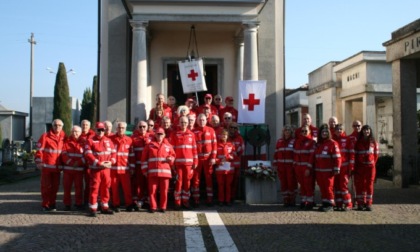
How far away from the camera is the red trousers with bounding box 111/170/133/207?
412 inches

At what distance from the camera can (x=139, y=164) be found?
10.9m

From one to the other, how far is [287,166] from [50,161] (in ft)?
16.8

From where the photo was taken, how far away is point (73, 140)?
1073cm

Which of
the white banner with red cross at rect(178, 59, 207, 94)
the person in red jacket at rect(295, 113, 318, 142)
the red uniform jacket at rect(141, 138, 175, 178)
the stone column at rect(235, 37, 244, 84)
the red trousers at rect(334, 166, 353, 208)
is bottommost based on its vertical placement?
the red trousers at rect(334, 166, 353, 208)

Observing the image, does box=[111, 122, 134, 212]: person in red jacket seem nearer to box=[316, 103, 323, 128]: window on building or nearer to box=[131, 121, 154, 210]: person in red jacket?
box=[131, 121, 154, 210]: person in red jacket

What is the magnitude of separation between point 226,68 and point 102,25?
14.4 feet

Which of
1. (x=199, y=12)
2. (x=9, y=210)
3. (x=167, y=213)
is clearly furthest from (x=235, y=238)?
(x=199, y=12)

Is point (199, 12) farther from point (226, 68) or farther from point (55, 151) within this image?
point (55, 151)

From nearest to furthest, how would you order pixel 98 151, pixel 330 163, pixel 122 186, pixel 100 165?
pixel 100 165 → pixel 98 151 → pixel 330 163 → pixel 122 186

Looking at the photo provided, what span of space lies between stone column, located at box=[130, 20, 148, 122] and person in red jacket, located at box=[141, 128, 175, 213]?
3.38 metres

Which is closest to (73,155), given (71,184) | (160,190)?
(71,184)

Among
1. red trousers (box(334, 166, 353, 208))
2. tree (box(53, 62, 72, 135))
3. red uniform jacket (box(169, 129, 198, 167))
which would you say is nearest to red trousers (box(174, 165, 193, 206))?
red uniform jacket (box(169, 129, 198, 167))

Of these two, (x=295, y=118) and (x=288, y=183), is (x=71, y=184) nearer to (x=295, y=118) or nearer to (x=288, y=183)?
(x=288, y=183)

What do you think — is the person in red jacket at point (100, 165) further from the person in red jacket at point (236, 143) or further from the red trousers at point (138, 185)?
the person in red jacket at point (236, 143)
